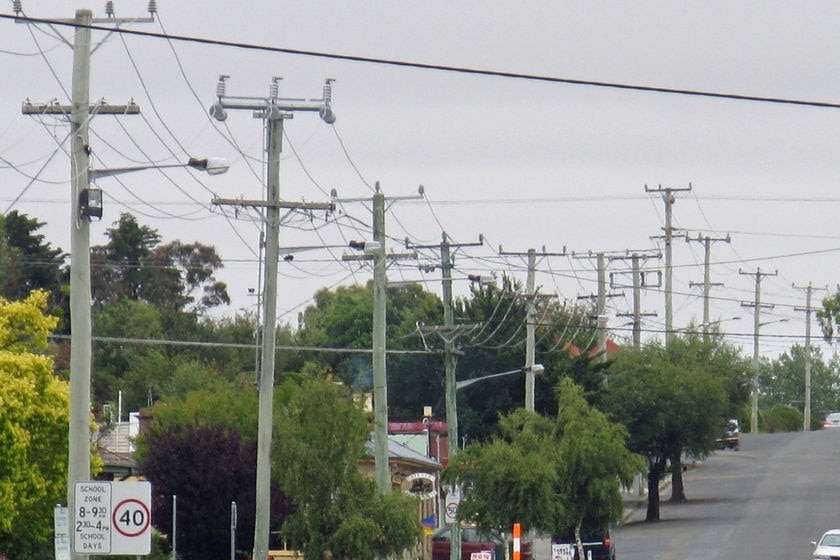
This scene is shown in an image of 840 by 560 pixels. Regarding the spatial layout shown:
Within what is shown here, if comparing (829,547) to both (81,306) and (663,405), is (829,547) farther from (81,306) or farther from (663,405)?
(81,306)

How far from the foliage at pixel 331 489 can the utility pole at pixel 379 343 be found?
112 centimetres

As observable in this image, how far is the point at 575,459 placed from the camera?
46.8m

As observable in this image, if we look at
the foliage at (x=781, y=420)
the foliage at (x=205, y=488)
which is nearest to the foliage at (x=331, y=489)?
the foliage at (x=205, y=488)

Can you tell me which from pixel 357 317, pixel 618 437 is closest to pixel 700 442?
pixel 618 437

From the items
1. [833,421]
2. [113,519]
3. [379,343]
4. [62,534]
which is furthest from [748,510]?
[833,421]

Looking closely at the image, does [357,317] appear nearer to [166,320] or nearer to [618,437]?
[166,320]

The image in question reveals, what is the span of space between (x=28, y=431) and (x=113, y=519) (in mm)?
15227

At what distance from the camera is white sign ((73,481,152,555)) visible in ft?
57.5

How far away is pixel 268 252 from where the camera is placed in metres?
33.4

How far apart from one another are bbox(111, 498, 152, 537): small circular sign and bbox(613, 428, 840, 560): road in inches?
1379

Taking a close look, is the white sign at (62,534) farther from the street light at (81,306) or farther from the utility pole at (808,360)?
the utility pole at (808,360)

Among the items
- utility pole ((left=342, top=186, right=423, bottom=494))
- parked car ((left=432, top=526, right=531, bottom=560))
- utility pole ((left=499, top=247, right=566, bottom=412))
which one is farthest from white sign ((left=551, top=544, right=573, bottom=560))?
utility pole ((left=499, top=247, right=566, bottom=412))

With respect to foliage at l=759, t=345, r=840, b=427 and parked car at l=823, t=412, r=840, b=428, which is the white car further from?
foliage at l=759, t=345, r=840, b=427

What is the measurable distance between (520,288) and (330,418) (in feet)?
121
